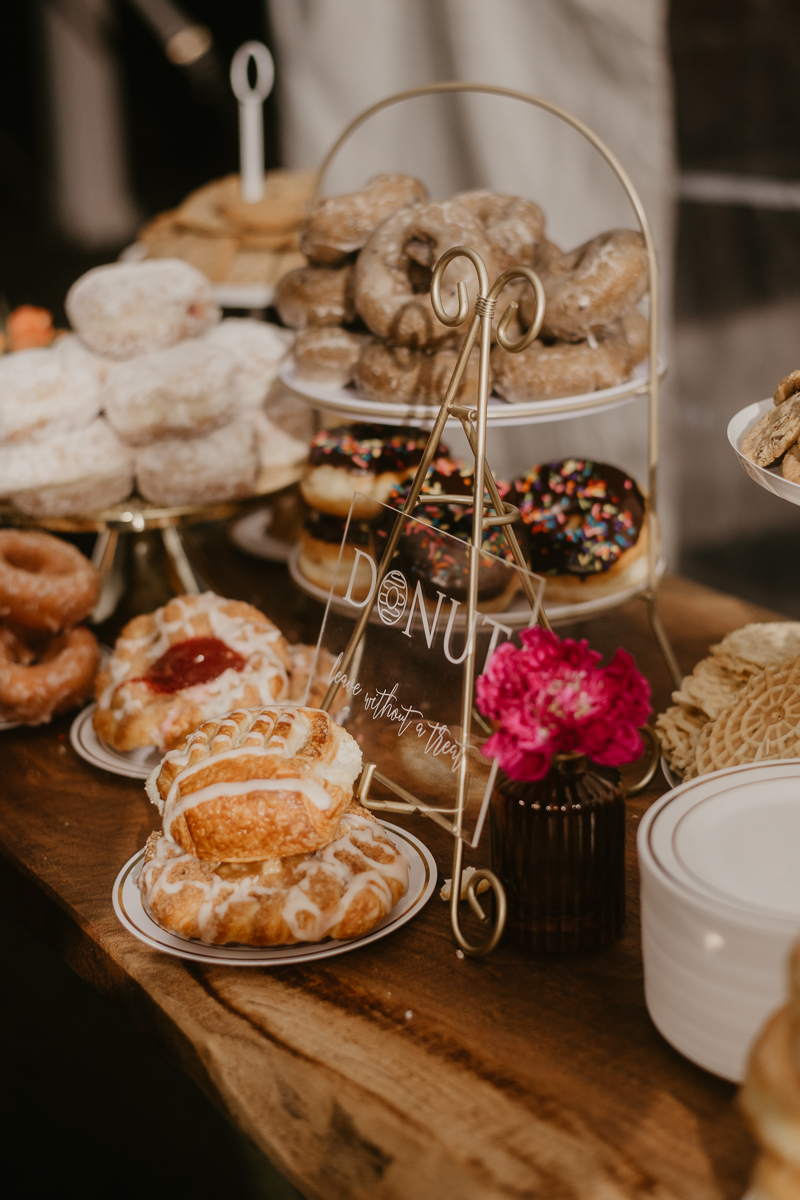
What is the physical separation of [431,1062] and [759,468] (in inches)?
25.6

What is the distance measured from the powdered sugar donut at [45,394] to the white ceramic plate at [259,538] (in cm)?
54

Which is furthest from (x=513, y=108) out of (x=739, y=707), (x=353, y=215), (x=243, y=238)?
(x=739, y=707)

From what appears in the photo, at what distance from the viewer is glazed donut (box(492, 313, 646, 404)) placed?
1.46 metres

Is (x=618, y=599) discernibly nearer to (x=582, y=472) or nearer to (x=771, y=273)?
(x=582, y=472)

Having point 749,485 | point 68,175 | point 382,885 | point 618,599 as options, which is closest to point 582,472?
point 618,599

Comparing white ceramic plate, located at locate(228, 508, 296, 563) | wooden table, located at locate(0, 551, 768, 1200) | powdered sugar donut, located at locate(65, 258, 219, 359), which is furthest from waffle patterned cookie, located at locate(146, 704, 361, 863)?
white ceramic plate, located at locate(228, 508, 296, 563)

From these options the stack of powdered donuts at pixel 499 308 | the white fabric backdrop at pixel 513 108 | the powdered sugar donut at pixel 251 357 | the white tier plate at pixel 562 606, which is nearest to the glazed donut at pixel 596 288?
the stack of powdered donuts at pixel 499 308

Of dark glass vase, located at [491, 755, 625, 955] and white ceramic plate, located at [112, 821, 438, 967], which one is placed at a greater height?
dark glass vase, located at [491, 755, 625, 955]

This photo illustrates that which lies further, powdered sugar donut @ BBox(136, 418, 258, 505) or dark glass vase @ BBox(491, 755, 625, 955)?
powdered sugar donut @ BBox(136, 418, 258, 505)

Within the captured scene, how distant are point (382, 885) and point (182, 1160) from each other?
0.98 metres

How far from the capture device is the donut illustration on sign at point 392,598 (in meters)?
1.25

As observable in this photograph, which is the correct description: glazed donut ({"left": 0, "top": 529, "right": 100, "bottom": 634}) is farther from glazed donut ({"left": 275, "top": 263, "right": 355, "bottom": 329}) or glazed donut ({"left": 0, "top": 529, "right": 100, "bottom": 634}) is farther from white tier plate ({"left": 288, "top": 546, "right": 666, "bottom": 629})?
glazed donut ({"left": 275, "top": 263, "right": 355, "bottom": 329})

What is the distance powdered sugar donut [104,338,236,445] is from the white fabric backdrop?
4.57ft

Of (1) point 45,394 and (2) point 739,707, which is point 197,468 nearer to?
(1) point 45,394
